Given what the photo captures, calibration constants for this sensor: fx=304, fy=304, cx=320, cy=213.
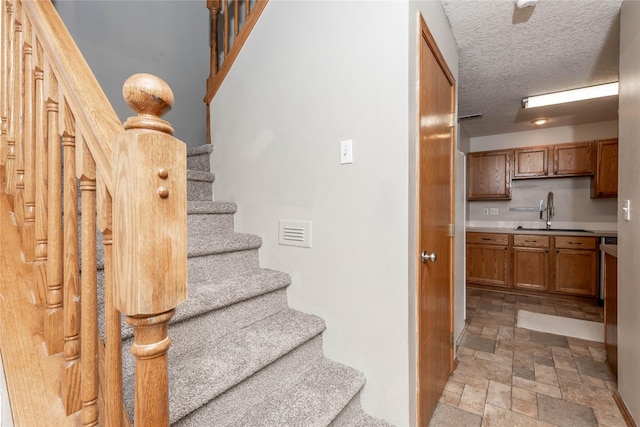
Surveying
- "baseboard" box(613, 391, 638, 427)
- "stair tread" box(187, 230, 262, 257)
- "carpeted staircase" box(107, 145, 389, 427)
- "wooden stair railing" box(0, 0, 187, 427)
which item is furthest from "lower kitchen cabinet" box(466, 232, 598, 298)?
"wooden stair railing" box(0, 0, 187, 427)

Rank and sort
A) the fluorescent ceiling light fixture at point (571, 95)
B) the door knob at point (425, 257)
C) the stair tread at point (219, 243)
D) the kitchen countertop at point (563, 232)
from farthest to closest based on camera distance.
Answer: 1. the kitchen countertop at point (563, 232)
2. the fluorescent ceiling light fixture at point (571, 95)
3. the stair tread at point (219, 243)
4. the door knob at point (425, 257)

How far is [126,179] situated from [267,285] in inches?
48.2

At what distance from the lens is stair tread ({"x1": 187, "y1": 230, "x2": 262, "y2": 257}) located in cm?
161

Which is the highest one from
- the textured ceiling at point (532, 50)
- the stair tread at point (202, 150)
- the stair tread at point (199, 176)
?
the textured ceiling at point (532, 50)

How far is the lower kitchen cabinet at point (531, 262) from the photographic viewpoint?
407cm

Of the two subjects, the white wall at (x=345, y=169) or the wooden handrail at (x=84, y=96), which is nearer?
the wooden handrail at (x=84, y=96)

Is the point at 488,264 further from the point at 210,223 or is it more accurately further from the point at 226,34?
the point at 226,34

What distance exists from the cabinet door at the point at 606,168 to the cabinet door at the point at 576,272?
88 cm

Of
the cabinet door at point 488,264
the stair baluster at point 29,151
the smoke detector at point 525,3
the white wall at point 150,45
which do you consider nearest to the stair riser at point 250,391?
the stair baluster at point 29,151

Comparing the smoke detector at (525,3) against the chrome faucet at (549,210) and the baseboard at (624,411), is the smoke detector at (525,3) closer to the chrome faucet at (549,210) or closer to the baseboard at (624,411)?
the baseboard at (624,411)

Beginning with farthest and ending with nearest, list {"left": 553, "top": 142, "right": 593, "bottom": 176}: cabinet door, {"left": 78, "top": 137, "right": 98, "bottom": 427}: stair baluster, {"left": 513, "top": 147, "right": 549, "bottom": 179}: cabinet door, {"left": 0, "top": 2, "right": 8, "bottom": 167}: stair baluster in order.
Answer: {"left": 513, "top": 147, "right": 549, "bottom": 179}: cabinet door
{"left": 553, "top": 142, "right": 593, "bottom": 176}: cabinet door
{"left": 0, "top": 2, "right": 8, "bottom": 167}: stair baluster
{"left": 78, "top": 137, "right": 98, "bottom": 427}: stair baluster

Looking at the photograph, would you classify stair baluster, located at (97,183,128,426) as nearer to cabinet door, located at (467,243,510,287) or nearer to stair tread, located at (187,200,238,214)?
stair tread, located at (187,200,238,214)

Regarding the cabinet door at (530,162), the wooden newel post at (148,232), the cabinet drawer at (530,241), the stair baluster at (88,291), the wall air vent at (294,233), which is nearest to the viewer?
the wooden newel post at (148,232)

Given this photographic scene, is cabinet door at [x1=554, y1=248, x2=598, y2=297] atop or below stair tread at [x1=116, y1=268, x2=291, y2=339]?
below
